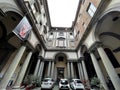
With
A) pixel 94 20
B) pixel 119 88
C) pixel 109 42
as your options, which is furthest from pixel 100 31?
pixel 119 88

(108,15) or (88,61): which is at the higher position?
(108,15)

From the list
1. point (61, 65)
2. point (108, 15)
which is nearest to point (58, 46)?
point (61, 65)

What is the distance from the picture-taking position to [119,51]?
11.9m

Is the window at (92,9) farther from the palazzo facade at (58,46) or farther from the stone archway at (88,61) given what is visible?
the stone archway at (88,61)

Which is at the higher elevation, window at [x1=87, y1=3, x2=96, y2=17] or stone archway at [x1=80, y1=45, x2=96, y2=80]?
window at [x1=87, y1=3, x2=96, y2=17]

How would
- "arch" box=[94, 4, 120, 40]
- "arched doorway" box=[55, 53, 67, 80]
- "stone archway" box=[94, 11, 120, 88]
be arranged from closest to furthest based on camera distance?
1. "arch" box=[94, 4, 120, 40]
2. "stone archway" box=[94, 11, 120, 88]
3. "arched doorway" box=[55, 53, 67, 80]

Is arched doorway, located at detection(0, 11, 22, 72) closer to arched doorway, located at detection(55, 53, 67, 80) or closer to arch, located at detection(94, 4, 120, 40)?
arch, located at detection(94, 4, 120, 40)

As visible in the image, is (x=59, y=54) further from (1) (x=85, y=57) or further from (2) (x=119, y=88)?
(2) (x=119, y=88)

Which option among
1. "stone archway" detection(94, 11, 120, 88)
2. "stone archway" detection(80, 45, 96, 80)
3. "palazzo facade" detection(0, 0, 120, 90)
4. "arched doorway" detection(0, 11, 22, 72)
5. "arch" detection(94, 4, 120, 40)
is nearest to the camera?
"arch" detection(94, 4, 120, 40)

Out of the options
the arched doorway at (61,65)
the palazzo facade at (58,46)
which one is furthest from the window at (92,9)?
the arched doorway at (61,65)

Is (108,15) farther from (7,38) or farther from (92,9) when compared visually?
(7,38)

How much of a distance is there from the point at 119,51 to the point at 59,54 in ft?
43.4

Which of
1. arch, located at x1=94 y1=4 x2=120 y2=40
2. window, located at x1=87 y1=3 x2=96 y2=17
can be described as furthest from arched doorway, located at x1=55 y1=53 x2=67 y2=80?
arch, located at x1=94 y1=4 x2=120 y2=40

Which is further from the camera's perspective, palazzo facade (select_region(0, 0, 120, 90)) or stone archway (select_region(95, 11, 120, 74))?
stone archway (select_region(95, 11, 120, 74))
